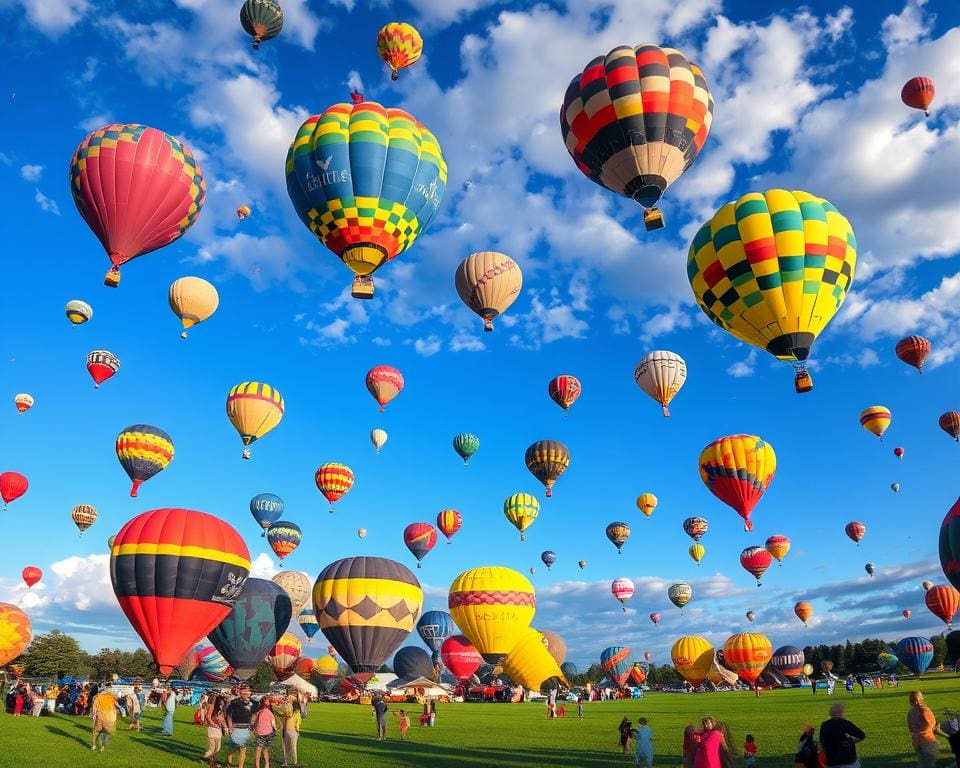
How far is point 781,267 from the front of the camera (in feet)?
63.3

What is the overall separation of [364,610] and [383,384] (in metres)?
14.9

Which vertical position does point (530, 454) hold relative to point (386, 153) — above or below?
below

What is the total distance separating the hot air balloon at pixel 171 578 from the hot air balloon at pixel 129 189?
320 inches

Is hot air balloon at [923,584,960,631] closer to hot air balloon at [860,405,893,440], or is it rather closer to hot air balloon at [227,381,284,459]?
hot air balloon at [860,405,893,440]

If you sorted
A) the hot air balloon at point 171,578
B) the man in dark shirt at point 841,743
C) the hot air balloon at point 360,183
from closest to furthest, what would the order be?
the man in dark shirt at point 841,743 < the hot air balloon at point 360,183 < the hot air balloon at point 171,578

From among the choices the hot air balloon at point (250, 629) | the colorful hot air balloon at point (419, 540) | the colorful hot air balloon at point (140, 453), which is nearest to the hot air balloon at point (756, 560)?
the colorful hot air balloon at point (419, 540)

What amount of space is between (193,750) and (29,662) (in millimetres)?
83931

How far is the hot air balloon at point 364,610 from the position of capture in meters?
29.7

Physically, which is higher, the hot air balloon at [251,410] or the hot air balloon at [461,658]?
the hot air balloon at [251,410]

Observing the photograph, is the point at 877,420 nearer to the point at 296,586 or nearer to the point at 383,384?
the point at 383,384

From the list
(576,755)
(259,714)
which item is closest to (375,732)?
(576,755)

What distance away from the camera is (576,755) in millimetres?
15469

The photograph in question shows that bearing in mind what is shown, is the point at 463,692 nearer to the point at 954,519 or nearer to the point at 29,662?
the point at 954,519

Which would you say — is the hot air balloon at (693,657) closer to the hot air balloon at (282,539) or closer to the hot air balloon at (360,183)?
the hot air balloon at (282,539)
